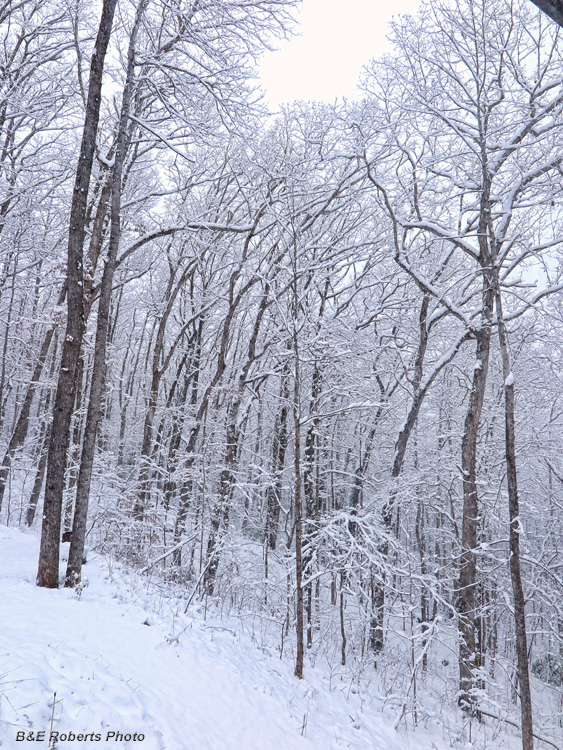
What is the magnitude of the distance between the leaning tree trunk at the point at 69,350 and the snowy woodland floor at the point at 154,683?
57cm

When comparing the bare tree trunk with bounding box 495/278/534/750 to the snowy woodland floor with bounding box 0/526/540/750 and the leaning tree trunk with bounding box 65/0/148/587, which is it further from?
the leaning tree trunk with bounding box 65/0/148/587

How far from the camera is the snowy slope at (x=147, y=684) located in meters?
3.38

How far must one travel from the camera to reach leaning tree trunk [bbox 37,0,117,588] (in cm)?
624

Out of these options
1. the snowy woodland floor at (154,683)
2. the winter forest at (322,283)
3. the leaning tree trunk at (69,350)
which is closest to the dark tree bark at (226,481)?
the winter forest at (322,283)

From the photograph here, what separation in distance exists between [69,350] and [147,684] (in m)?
4.46

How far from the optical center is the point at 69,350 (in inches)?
257

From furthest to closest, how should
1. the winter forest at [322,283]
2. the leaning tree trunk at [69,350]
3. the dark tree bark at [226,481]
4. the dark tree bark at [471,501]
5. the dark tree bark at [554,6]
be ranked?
the dark tree bark at [226,481] < the dark tree bark at [471,501] < the winter forest at [322,283] < the leaning tree trunk at [69,350] < the dark tree bark at [554,6]

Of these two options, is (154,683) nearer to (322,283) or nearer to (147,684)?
(147,684)

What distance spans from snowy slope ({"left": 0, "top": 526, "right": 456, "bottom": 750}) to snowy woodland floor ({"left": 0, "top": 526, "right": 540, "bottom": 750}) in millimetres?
14

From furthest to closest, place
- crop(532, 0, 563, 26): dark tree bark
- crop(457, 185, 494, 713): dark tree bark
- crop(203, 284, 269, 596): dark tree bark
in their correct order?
crop(203, 284, 269, 596): dark tree bark, crop(457, 185, 494, 713): dark tree bark, crop(532, 0, 563, 26): dark tree bark

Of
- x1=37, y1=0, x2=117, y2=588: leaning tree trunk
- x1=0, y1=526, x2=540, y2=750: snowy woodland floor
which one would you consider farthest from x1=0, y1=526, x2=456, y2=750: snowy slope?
x1=37, y1=0, x2=117, y2=588: leaning tree trunk

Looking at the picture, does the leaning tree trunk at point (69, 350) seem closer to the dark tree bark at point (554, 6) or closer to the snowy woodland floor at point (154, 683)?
the snowy woodland floor at point (154, 683)

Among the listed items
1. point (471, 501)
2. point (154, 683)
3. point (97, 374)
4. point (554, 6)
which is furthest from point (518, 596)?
point (554, 6)

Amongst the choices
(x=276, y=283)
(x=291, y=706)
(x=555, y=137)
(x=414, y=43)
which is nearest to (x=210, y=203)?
(x=276, y=283)
